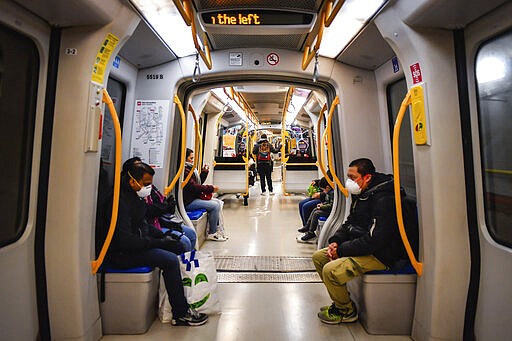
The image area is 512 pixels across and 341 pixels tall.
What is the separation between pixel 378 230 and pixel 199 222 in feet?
8.49

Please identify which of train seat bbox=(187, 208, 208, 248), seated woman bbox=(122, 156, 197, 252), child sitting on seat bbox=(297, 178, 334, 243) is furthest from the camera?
child sitting on seat bbox=(297, 178, 334, 243)

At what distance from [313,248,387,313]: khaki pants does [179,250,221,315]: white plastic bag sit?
2.98 ft

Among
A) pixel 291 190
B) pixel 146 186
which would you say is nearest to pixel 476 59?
pixel 146 186

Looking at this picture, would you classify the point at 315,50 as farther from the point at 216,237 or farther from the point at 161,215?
the point at 216,237

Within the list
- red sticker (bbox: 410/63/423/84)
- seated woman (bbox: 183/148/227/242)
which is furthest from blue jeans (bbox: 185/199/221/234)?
red sticker (bbox: 410/63/423/84)

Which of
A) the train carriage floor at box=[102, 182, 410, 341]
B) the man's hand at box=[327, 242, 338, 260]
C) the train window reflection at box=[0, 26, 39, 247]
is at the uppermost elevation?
the train window reflection at box=[0, 26, 39, 247]

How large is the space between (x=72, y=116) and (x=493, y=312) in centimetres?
283

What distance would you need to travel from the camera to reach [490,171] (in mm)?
1869

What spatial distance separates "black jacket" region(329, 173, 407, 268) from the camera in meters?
2.14

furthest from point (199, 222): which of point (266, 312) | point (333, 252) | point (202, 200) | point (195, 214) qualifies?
point (333, 252)

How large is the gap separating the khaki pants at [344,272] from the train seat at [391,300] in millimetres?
71

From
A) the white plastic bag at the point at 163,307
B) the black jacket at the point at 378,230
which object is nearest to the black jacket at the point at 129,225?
the white plastic bag at the point at 163,307

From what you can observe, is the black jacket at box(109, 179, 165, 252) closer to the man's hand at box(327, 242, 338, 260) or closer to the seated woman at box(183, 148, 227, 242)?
the man's hand at box(327, 242, 338, 260)

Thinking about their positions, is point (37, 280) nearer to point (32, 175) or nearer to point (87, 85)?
point (32, 175)
